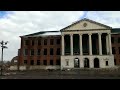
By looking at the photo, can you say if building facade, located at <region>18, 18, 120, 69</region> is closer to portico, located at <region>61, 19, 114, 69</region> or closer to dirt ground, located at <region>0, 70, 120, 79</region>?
portico, located at <region>61, 19, 114, 69</region>

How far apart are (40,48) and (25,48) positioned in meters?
4.71

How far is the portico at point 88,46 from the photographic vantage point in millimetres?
59031

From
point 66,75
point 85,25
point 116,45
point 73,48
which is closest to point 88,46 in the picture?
point 73,48

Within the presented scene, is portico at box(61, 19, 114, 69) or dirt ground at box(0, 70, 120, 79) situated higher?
portico at box(61, 19, 114, 69)

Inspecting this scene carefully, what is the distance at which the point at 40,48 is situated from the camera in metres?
64.5

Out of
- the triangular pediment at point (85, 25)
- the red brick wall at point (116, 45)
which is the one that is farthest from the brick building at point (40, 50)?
the red brick wall at point (116, 45)

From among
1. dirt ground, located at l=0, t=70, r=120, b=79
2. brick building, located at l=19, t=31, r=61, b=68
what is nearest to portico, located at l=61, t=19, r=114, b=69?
brick building, located at l=19, t=31, r=61, b=68

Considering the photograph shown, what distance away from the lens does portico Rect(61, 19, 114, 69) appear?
59031mm

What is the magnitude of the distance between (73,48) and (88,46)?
15.3 ft

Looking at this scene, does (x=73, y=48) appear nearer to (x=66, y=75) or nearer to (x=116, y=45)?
(x=116, y=45)

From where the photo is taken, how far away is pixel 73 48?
2522 inches

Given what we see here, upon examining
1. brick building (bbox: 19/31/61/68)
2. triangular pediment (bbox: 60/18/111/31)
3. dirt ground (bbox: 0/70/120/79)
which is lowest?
dirt ground (bbox: 0/70/120/79)
